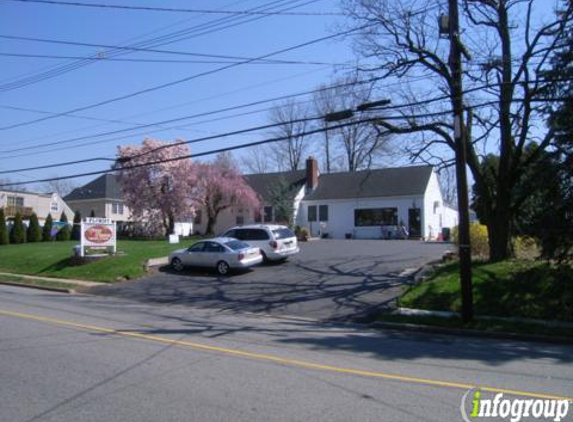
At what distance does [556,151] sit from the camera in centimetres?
1403

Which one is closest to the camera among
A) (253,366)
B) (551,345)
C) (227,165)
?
(253,366)

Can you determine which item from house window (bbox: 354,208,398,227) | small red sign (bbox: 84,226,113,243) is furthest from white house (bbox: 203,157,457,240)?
small red sign (bbox: 84,226,113,243)

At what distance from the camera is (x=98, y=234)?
26578mm

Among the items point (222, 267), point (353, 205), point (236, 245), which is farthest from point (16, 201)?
point (236, 245)

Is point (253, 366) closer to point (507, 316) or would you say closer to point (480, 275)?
point (507, 316)

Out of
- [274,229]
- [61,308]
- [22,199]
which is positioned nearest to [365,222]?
[274,229]

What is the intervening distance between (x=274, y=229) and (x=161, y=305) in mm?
8321

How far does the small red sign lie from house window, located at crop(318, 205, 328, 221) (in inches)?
845

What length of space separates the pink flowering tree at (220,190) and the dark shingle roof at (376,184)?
218 inches

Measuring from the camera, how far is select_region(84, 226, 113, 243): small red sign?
2619 centimetres

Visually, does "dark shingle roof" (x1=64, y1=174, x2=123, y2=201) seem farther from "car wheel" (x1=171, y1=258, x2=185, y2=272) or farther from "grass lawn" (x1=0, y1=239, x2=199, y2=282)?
"car wheel" (x1=171, y1=258, x2=185, y2=272)

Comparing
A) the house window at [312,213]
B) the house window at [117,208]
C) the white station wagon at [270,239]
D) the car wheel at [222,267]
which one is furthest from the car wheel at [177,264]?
the house window at [117,208]

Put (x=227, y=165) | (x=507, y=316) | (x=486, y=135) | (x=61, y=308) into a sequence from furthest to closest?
(x=227, y=165), (x=486, y=135), (x=61, y=308), (x=507, y=316)

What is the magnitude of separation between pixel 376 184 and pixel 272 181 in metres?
11.2
